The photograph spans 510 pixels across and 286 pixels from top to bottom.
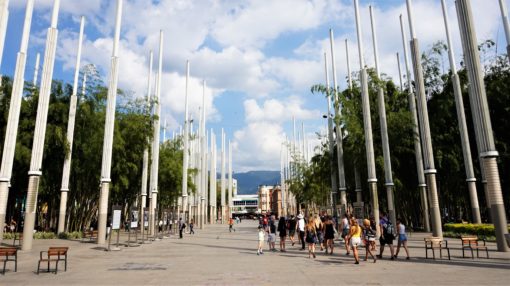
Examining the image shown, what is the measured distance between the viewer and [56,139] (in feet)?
79.5

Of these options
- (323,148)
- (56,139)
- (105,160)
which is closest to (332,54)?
(323,148)

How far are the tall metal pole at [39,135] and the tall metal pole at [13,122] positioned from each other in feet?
3.05

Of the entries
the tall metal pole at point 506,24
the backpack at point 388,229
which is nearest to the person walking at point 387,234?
the backpack at point 388,229

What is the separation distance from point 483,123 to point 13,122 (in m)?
22.0

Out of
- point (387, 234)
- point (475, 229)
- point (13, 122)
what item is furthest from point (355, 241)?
point (13, 122)

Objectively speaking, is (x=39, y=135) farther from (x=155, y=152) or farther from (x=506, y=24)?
(x=506, y=24)

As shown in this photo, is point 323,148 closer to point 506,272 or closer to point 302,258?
point 302,258

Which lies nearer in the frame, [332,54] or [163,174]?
[332,54]

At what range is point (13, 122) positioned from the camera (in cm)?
1870

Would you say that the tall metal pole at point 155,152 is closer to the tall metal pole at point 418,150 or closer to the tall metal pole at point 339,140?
the tall metal pole at point 339,140

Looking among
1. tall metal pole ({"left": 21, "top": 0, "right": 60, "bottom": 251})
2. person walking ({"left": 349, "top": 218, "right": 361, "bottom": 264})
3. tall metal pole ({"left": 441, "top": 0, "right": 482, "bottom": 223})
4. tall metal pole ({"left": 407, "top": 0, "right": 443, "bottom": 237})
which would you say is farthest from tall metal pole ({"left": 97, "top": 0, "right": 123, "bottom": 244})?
tall metal pole ({"left": 441, "top": 0, "right": 482, "bottom": 223})

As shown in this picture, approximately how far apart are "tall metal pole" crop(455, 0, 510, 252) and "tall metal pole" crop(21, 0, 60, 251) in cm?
2059

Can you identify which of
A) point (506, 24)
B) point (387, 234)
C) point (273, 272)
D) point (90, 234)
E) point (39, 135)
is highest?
point (506, 24)

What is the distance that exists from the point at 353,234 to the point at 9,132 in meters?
17.2
